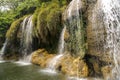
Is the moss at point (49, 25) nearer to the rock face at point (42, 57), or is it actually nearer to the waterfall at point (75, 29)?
the rock face at point (42, 57)

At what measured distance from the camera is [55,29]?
15.5m

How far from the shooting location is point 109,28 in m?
9.69

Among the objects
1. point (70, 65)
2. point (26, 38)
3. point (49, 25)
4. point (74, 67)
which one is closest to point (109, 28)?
point (74, 67)

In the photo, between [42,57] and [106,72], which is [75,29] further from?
[42,57]

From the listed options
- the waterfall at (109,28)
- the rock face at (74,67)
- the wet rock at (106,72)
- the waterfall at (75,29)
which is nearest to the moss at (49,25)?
the waterfall at (75,29)

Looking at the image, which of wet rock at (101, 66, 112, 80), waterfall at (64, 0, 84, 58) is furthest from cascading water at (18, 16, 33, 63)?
wet rock at (101, 66, 112, 80)

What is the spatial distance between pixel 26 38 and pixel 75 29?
27.7 feet

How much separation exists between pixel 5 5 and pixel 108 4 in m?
25.2

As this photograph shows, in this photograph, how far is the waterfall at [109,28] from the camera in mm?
9380

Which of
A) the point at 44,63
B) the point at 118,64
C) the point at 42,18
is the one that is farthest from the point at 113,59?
the point at 42,18

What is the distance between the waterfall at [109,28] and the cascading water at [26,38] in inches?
371

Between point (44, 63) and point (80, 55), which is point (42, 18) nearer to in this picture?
point (44, 63)

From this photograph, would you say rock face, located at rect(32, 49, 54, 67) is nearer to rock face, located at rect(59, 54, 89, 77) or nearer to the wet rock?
rock face, located at rect(59, 54, 89, 77)

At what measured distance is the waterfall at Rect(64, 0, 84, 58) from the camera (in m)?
11.3
